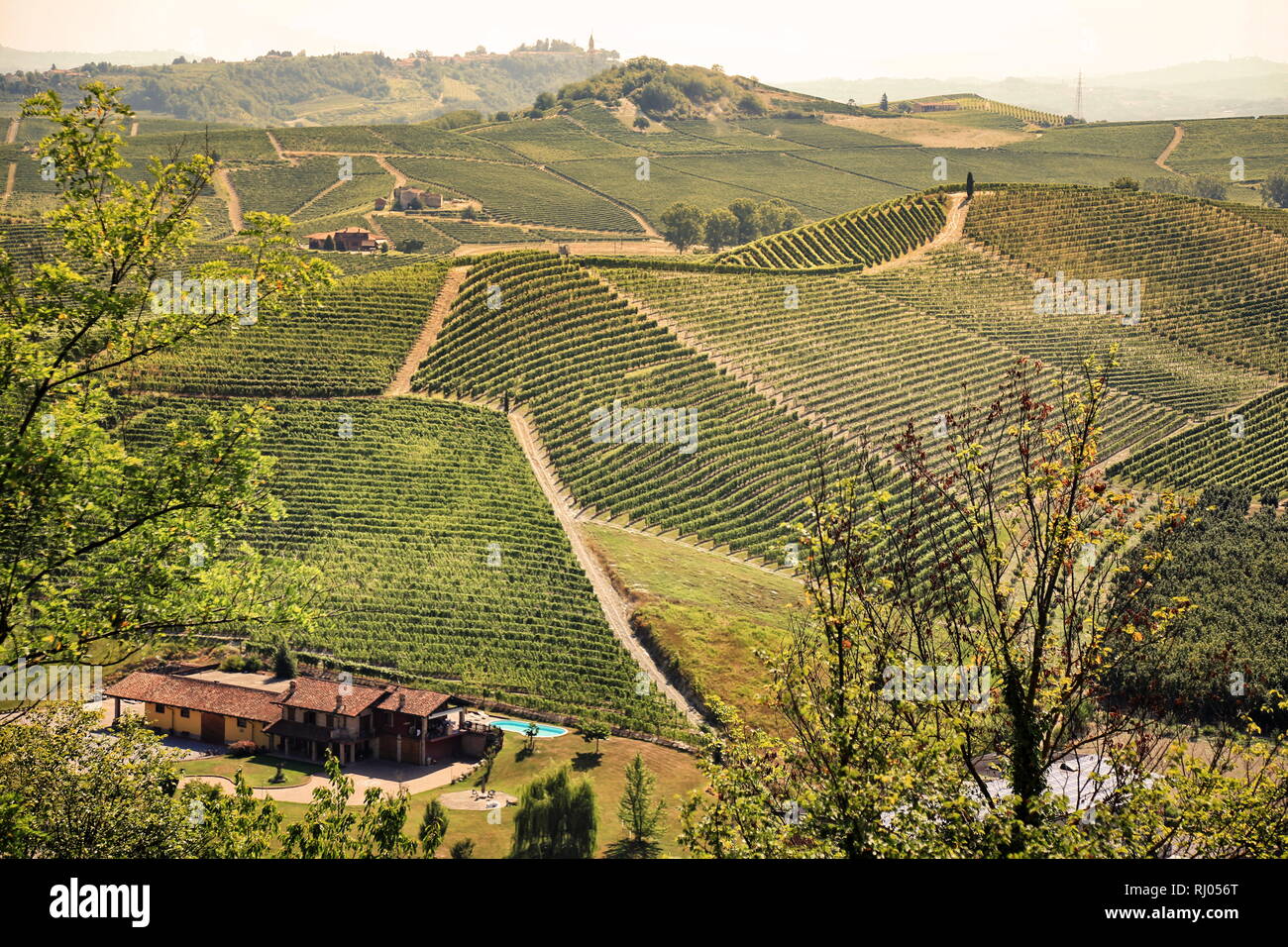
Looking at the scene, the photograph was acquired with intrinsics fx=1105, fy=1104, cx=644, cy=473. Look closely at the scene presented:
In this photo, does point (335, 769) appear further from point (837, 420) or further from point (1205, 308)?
point (1205, 308)

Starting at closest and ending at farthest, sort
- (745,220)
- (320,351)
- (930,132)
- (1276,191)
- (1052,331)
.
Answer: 1. (320,351)
2. (1052,331)
3. (745,220)
4. (1276,191)
5. (930,132)

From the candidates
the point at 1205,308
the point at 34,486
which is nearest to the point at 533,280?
the point at 1205,308

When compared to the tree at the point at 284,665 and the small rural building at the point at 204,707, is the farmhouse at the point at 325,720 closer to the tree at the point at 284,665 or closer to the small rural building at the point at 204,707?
the small rural building at the point at 204,707

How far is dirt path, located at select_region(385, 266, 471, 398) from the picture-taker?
5640cm

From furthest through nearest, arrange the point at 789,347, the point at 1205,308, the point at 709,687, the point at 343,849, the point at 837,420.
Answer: the point at 1205,308 → the point at 789,347 → the point at 837,420 → the point at 709,687 → the point at 343,849

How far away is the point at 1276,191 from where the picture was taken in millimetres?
127938

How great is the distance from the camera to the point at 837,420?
5547 centimetres

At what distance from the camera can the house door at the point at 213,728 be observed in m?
32.8

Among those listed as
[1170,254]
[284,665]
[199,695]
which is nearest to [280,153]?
[1170,254]

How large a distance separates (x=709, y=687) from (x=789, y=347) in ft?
106

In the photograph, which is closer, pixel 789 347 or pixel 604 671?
pixel 604 671

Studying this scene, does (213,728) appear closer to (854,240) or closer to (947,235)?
(854,240)

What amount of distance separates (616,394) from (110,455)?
45.5 m

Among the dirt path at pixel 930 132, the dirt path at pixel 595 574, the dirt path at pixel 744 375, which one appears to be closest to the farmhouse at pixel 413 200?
the dirt path at pixel 744 375
